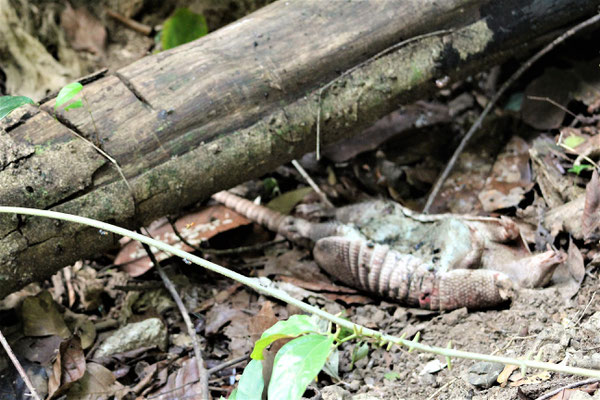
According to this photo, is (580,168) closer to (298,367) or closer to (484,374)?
(484,374)

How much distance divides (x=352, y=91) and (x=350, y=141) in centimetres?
92

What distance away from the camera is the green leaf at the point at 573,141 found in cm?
279

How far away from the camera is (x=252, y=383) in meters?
1.77

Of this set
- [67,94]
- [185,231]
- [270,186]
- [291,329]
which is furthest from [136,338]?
[270,186]

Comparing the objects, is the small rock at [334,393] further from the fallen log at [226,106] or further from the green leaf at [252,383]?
the fallen log at [226,106]

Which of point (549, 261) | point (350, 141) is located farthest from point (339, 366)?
point (350, 141)

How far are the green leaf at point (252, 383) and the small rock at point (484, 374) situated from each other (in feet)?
2.38

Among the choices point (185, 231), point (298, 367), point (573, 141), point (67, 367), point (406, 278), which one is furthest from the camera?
point (185, 231)

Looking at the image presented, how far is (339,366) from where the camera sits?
2.19 m

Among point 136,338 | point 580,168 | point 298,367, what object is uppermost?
point 298,367

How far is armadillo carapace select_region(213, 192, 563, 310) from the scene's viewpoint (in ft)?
7.58

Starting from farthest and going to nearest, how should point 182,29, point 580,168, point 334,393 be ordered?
point 182,29, point 580,168, point 334,393

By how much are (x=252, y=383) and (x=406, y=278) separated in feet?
3.15

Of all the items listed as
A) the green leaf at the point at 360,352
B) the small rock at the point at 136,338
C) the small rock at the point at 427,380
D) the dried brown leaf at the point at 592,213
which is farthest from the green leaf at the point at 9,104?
the dried brown leaf at the point at 592,213
